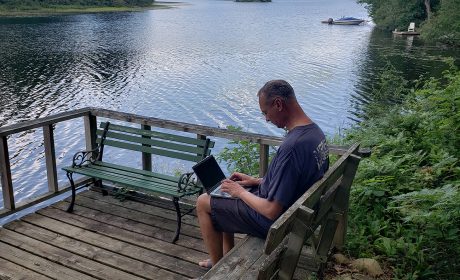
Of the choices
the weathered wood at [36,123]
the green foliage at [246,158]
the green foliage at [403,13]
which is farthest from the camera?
the green foliage at [403,13]

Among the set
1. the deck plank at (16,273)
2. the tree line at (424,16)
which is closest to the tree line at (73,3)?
the tree line at (424,16)

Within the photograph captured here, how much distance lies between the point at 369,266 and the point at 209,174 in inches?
60.4

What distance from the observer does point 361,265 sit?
12.8ft

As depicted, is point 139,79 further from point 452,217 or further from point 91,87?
point 452,217

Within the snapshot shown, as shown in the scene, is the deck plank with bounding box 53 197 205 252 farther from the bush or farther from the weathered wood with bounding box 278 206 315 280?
the weathered wood with bounding box 278 206 315 280

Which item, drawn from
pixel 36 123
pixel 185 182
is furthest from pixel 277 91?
pixel 36 123

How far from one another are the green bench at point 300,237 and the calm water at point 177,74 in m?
8.34

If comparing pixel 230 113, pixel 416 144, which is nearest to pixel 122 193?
pixel 416 144

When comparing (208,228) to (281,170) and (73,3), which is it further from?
(73,3)

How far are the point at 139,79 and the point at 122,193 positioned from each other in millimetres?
21248

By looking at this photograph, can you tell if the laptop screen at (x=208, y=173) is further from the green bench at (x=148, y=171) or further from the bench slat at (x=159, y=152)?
the bench slat at (x=159, y=152)

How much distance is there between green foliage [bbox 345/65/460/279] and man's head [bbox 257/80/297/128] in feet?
4.59

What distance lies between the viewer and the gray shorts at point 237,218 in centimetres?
326

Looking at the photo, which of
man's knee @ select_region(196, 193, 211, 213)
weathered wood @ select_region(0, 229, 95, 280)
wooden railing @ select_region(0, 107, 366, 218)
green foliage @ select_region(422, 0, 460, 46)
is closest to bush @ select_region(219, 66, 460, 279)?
wooden railing @ select_region(0, 107, 366, 218)
